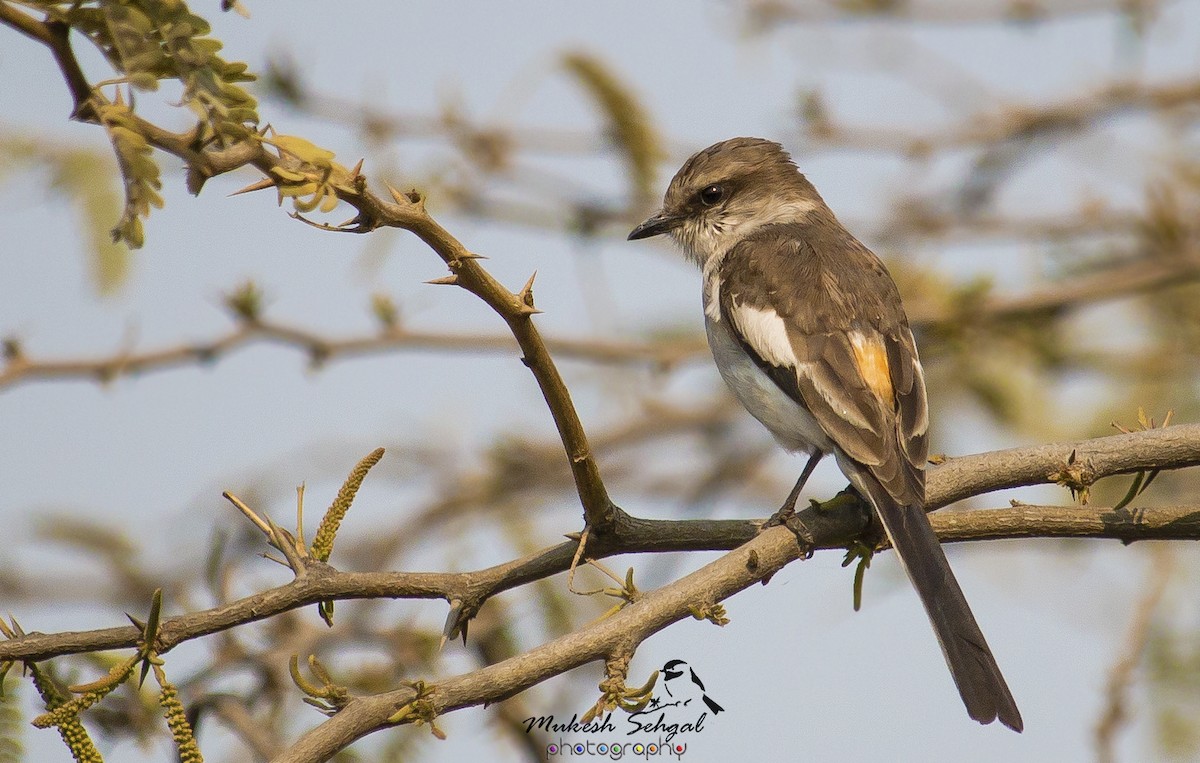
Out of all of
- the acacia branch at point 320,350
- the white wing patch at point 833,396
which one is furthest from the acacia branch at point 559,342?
the white wing patch at point 833,396

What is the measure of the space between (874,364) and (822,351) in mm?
250

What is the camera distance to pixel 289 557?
2781 mm

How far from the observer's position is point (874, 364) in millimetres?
4953

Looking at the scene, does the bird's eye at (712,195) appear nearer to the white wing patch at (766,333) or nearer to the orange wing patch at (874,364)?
the white wing patch at (766,333)

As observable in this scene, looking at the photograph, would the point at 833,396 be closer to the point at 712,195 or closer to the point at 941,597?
the point at 941,597

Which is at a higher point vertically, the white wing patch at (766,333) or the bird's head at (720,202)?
the bird's head at (720,202)

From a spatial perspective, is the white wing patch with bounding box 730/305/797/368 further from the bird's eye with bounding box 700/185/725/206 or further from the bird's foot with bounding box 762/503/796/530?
the bird's eye with bounding box 700/185/725/206

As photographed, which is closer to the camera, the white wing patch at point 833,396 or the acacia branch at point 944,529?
the acacia branch at point 944,529

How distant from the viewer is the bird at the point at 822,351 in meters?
3.84

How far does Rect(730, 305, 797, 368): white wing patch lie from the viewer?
4.84 m

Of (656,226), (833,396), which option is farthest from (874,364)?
(656,226)

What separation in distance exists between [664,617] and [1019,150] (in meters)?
5.04

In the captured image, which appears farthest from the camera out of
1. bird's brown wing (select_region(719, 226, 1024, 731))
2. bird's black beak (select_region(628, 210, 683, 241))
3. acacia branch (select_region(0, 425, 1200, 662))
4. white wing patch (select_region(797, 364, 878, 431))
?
bird's black beak (select_region(628, 210, 683, 241))

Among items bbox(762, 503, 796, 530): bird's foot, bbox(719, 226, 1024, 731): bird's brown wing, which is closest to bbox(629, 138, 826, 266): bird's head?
bbox(719, 226, 1024, 731): bird's brown wing
